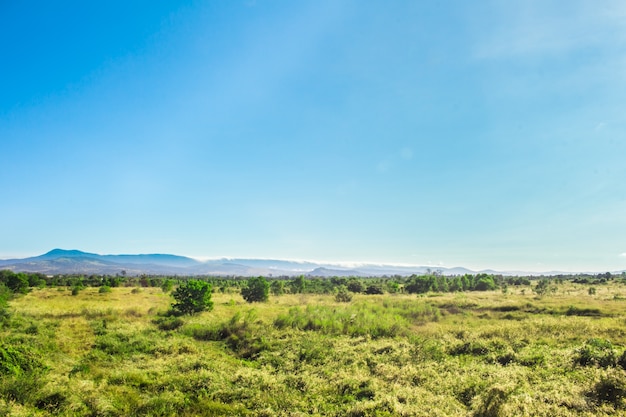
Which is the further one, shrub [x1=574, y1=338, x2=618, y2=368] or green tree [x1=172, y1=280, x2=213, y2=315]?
green tree [x1=172, y1=280, x2=213, y2=315]

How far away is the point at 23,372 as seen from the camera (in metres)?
14.7

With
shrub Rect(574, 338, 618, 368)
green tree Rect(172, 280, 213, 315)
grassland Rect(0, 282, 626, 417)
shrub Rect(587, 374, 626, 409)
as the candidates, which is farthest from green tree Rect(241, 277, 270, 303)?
shrub Rect(587, 374, 626, 409)

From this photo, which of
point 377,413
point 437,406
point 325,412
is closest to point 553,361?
point 437,406

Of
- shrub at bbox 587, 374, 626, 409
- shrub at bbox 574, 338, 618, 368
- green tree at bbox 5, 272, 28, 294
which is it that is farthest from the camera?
green tree at bbox 5, 272, 28, 294

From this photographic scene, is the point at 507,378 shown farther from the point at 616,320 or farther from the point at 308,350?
the point at 616,320

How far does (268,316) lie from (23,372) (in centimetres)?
2220

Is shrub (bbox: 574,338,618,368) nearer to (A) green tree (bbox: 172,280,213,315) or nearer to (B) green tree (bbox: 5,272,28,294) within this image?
(A) green tree (bbox: 172,280,213,315)

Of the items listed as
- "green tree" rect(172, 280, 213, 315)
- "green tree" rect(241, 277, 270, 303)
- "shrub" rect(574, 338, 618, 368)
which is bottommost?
"green tree" rect(241, 277, 270, 303)

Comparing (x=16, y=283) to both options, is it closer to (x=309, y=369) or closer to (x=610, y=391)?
(x=309, y=369)

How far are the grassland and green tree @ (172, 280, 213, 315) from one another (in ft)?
27.4

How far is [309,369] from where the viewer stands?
17984 mm

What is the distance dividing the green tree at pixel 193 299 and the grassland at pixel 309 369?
8.36m

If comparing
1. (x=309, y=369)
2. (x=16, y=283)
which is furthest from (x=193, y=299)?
(x=16, y=283)

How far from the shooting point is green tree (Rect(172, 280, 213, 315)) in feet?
127
